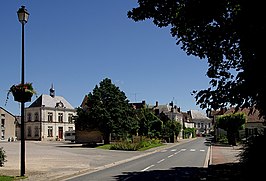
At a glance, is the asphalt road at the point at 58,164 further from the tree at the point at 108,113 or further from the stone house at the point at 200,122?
the stone house at the point at 200,122

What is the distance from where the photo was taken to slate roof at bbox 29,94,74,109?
90.9 meters

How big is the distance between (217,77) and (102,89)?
3918 centimetres

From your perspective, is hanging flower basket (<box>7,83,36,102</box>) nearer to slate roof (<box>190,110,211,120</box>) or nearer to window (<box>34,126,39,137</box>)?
window (<box>34,126,39,137</box>)

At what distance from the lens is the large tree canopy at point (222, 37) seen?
11.6m

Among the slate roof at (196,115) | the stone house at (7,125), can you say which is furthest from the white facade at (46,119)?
the slate roof at (196,115)

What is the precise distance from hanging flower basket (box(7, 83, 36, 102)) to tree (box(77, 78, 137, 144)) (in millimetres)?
33992

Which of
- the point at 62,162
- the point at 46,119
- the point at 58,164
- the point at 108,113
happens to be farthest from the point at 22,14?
the point at 46,119

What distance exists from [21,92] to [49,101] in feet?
257

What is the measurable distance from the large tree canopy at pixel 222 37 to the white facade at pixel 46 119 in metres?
76.8

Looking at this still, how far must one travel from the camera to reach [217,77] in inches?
593

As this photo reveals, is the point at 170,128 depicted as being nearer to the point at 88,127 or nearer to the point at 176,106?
the point at 88,127

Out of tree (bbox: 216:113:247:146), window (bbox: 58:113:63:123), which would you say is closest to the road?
tree (bbox: 216:113:247:146)

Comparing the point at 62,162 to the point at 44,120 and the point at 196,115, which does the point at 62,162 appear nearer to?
the point at 44,120

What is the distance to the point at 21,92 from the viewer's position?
1644 centimetres
